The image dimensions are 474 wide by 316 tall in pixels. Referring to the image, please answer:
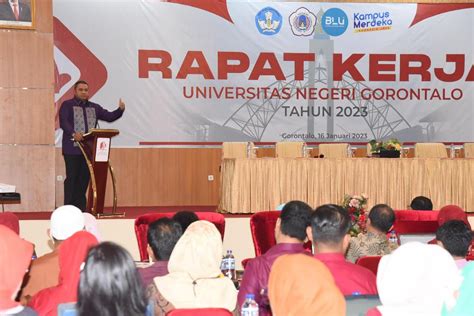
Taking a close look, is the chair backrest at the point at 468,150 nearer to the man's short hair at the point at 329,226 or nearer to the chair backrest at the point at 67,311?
the man's short hair at the point at 329,226

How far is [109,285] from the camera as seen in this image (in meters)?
1.98

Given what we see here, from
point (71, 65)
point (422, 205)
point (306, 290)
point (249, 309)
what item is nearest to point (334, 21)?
point (71, 65)

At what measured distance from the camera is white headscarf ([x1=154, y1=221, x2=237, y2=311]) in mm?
3039

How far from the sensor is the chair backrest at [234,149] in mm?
10789

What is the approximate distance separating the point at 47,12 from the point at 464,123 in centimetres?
656

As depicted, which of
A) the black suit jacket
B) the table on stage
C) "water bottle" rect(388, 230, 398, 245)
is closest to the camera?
"water bottle" rect(388, 230, 398, 245)

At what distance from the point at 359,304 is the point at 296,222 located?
1195 millimetres

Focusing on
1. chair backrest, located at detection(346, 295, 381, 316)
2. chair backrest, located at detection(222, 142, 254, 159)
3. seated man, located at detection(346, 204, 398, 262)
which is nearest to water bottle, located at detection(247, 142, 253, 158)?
chair backrest, located at detection(222, 142, 254, 159)

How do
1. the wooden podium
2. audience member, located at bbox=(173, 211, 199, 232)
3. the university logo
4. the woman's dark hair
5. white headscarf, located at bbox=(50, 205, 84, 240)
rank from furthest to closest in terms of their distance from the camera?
the university logo, the wooden podium, audience member, located at bbox=(173, 211, 199, 232), white headscarf, located at bbox=(50, 205, 84, 240), the woman's dark hair

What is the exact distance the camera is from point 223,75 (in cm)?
1188

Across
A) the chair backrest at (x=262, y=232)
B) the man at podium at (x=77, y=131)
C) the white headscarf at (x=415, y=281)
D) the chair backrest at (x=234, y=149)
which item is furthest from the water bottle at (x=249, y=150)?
the white headscarf at (x=415, y=281)

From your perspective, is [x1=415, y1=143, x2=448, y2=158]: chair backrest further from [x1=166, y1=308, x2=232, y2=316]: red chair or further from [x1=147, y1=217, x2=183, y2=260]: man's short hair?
[x1=166, y1=308, x2=232, y2=316]: red chair

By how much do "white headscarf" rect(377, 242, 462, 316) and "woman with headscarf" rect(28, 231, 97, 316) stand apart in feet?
A: 4.16

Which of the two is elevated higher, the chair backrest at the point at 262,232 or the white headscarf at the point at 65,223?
the white headscarf at the point at 65,223
